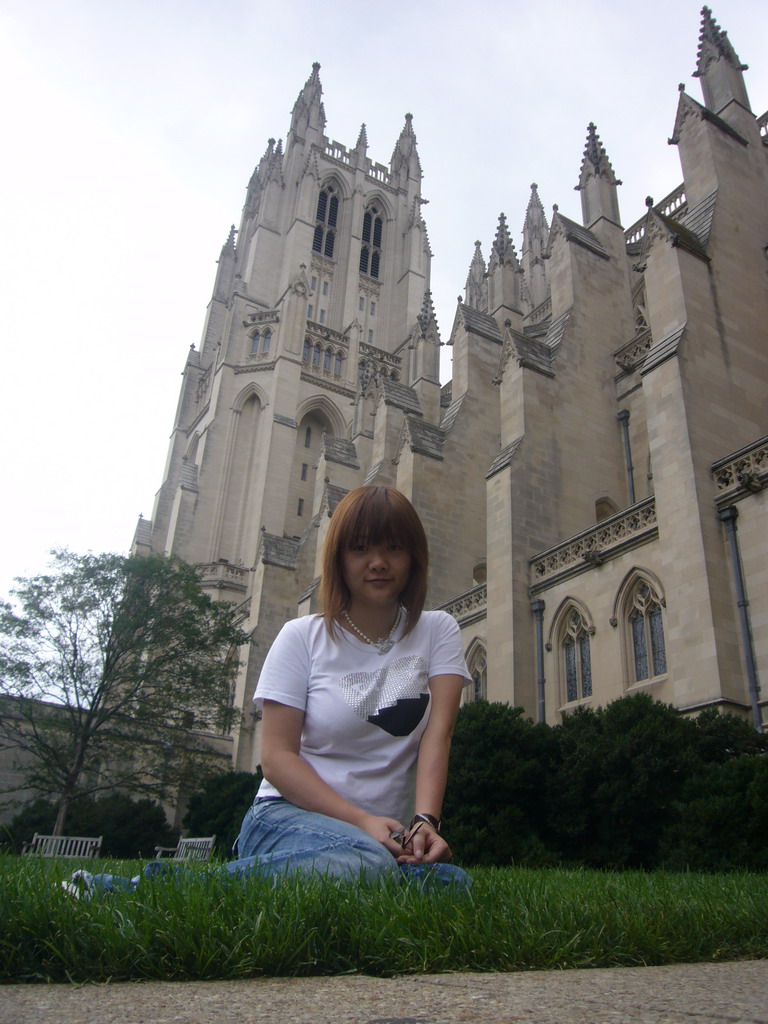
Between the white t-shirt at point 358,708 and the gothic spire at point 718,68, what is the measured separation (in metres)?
21.0

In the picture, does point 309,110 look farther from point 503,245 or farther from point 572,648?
point 572,648

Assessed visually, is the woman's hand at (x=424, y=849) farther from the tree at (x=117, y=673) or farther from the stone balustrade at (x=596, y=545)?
the tree at (x=117, y=673)

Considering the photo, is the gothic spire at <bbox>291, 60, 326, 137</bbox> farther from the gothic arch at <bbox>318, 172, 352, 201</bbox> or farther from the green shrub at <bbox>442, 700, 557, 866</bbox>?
the green shrub at <bbox>442, 700, 557, 866</bbox>

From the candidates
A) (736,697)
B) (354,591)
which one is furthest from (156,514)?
(354,591)

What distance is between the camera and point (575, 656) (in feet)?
51.4

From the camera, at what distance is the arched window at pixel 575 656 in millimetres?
15430

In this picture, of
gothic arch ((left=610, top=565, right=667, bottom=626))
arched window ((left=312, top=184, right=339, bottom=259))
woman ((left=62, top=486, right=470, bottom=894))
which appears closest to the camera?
woman ((left=62, top=486, right=470, bottom=894))

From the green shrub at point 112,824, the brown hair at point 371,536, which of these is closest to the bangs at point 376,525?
the brown hair at point 371,536

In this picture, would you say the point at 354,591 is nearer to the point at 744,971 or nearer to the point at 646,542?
the point at 744,971

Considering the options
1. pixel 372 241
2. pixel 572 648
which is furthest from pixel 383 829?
pixel 372 241

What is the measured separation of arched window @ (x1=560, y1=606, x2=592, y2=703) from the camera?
50.6 ft

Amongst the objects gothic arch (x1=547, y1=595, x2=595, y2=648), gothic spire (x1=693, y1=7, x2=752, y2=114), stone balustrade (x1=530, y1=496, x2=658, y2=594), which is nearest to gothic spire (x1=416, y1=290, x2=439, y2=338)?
gothic spire (x1=693, y1=7, x2=752, y2=114)

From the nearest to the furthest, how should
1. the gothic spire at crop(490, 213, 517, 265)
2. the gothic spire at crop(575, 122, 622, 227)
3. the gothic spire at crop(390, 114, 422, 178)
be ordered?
the gothic spire at crop(575, 122, 622, 227) → the gothic spire at crop(490, 213, 517, 265) → the gothic spire at crop(390, 114, 422, 178)

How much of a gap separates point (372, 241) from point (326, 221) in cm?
390
